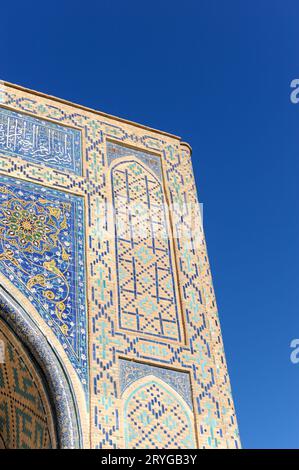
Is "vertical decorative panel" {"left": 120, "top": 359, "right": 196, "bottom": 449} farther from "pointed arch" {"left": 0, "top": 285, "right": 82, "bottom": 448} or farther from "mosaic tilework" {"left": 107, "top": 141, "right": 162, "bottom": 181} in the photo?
"mosaic tilework" {"left": 107, "top": 141, "right": 162, "bottom": 181}

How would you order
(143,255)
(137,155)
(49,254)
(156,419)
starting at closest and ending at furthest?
(156,419), (49,254), (143,255), (137,155)

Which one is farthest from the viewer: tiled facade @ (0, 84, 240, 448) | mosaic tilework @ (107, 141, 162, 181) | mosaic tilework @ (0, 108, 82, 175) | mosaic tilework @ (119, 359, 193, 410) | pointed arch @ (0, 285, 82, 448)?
mosaic tilework @ (107, 141, 162, 181)

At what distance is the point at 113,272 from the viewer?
5.85 m

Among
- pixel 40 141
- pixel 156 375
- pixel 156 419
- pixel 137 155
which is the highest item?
pixel 137 155

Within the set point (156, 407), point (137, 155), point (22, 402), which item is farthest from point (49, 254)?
point (137, 155)

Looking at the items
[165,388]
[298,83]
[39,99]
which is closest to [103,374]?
[165,388]

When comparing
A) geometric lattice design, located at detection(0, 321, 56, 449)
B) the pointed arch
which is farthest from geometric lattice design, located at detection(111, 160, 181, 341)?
geometric lattice design, located at detection(0, 321, 56, 449)

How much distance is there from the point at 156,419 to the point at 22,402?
2.96 ft

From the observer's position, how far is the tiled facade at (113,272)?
522 centimetres

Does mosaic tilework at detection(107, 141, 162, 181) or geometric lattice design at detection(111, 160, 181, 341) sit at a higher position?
mosaic tilework at detection(107, 141, 162, 181)

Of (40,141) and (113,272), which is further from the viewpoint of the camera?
(40,141)

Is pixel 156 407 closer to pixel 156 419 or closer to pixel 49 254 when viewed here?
pixel 156 419

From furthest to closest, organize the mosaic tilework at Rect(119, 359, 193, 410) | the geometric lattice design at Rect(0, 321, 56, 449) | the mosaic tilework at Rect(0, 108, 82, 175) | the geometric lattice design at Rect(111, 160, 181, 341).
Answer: the mosaic tilework at Rect(0, 108, 82, 175)
the geometric lattice design at Rect(111, 160, 181, 341)
the mosaic tilework at Rect(119, 359, 193, 410)
the geometric lattice design at Rect(0, 321, 56, 449)

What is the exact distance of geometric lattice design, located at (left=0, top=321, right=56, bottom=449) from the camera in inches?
199
